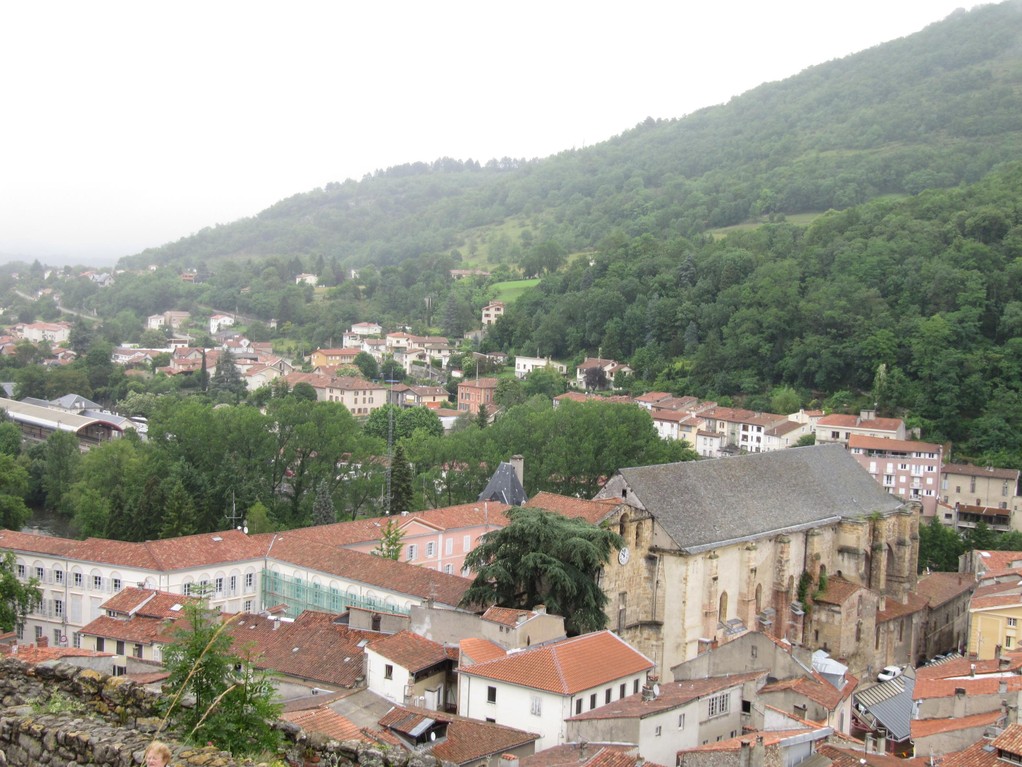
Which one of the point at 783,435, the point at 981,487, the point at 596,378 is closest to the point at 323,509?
the point at 783,435

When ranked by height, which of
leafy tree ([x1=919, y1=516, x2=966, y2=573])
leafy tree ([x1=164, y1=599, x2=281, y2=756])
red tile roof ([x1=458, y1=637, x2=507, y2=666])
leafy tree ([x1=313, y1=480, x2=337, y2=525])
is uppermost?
leafy tree ([x1=164, y1=599, x2=281, y2=756])

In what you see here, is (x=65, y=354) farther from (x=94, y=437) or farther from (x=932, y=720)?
(x=932, y=720)

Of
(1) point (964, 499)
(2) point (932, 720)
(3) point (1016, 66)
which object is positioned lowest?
(1) point (964, 499)

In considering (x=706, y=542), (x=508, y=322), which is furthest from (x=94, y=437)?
(x=706, y=542)

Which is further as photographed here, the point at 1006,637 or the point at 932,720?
the point at 1006,637

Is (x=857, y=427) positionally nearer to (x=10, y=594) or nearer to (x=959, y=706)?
(x=959, y=706)

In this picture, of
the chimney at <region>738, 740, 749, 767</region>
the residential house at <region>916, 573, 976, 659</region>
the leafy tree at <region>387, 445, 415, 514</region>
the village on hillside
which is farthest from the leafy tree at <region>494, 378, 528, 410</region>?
the chimney at <region>738, 740, 749, 767</region>

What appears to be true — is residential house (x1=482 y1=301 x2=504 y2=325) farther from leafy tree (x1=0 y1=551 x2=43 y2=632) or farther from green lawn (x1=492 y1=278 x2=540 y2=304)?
leafy tree (x1=0 y1=551 x2=43 y2=632)
